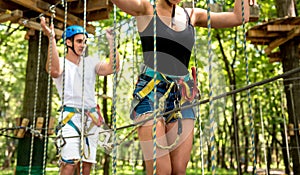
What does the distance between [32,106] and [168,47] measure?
283 cm

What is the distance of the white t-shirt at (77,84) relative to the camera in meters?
2.43

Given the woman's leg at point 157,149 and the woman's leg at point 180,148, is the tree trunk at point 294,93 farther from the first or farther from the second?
the woman's leg at point 157,149

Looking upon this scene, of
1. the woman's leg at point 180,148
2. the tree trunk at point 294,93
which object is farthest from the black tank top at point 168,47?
the tree trunk at point 294,93

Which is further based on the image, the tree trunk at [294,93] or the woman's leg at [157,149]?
the tree trunk at [294,93]

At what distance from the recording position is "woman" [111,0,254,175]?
1.43 metres

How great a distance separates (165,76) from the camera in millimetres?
1478

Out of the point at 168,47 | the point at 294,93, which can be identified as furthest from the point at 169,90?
the point at 294,93

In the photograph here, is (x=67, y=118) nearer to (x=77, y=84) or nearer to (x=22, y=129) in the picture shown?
(x=77, y=84)

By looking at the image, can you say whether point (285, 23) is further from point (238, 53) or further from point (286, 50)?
point (238, 53)

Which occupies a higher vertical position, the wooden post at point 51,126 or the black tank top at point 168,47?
the black tank top at point 168,47

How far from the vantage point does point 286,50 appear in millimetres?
5273

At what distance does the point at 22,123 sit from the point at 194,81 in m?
2.77

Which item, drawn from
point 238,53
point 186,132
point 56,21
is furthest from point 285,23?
point 238,53

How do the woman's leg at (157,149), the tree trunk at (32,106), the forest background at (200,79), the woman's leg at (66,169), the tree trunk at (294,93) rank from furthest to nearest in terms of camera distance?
the tree trunk at (294,93) → the tree trunk at (32,106) → the woman's leg at (66,169) → the forest background at (200,79) → the woman's leg at (157,149)
